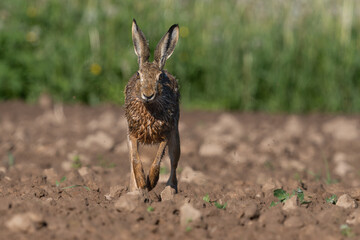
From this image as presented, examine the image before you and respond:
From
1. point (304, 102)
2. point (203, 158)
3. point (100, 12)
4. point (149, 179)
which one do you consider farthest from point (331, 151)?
point (100, 12)

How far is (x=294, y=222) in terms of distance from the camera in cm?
325

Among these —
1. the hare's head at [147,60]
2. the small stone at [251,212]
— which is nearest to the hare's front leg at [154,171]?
the hare's head at [147,60]

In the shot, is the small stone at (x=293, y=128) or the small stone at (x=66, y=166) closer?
the small stone at (x=66, y=166)

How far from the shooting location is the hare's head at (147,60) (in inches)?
154

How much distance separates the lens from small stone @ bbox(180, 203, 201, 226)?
3.20m

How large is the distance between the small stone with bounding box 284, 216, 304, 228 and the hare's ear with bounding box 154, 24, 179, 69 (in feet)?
4.70

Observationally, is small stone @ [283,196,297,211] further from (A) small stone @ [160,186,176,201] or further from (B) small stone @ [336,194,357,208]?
(A) small stone @ [160,186,176,201]

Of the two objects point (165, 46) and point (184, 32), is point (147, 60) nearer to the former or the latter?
point (165, 46)

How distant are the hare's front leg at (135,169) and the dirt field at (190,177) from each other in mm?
113

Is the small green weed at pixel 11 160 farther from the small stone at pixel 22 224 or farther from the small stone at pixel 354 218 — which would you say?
the small stone at pixel 354 218

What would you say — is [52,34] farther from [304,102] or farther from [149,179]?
[149,179]

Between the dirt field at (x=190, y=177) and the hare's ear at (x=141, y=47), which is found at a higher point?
the hare's ear at (x=141, y=47)

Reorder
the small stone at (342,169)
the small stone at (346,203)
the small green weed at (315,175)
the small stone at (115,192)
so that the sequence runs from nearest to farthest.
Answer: the small stone at (346,203) < the small stone at (115,192) < the small green weed at (315,175) < the small stone at (342,169)

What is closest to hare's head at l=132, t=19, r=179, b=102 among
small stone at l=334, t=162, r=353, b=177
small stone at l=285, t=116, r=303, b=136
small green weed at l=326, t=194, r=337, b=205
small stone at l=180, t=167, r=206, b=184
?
small stone at l=180, t=167, r=206, b=184
